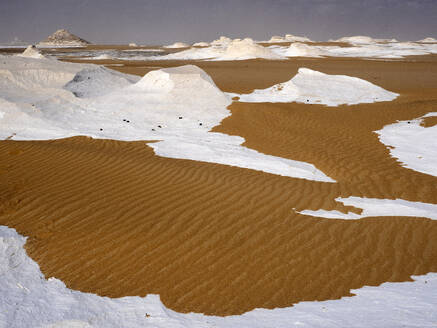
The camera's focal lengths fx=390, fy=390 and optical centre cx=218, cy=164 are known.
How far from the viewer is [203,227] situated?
19.5ft

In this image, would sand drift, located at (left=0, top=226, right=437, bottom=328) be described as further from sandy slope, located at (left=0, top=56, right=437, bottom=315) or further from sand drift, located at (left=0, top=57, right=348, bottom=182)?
sand drift, located at (left=0, top=57, right=348, bottom=182)

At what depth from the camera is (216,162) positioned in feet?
30.9

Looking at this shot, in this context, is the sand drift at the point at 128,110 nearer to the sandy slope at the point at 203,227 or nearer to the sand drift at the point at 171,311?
the sandy slope at the point at 203,227

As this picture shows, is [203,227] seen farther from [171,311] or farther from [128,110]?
[128,110]

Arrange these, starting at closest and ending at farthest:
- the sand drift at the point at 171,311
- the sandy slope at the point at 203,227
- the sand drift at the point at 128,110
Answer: the sand drift at the point at 171,311
the sandy slope at the point at 203,227
the sand drift at the point at 128,110

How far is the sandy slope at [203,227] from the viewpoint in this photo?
181 inches

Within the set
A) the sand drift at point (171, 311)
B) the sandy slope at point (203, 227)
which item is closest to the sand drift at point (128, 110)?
the sandy slope at point (203, 227)

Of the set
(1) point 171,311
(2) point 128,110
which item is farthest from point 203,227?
(2) point 128,110

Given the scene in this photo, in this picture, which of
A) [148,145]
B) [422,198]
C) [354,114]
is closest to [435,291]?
[422,198]

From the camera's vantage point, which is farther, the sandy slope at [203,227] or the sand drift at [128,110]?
the sand drift at [128,110]

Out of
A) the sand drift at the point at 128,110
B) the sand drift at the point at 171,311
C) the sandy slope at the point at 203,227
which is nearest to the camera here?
the sand drift at the point at 171,311

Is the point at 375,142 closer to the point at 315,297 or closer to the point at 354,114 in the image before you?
the point at 354,114

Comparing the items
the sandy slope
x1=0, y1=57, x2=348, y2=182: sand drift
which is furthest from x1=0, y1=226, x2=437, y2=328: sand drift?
x1=0, y1=57, x2=348, y2=182: sand drift

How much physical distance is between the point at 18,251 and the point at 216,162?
5.15 meters
